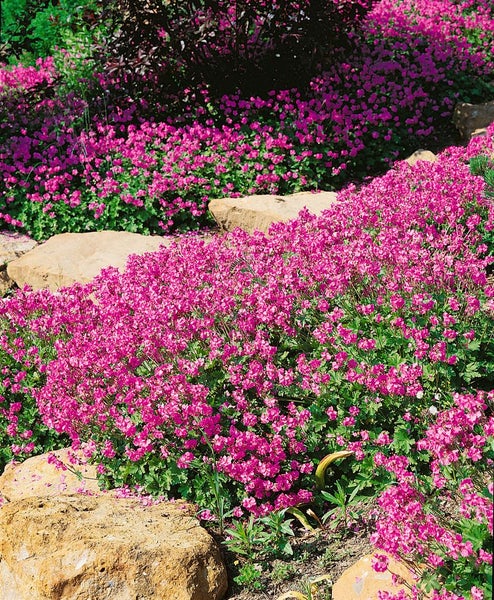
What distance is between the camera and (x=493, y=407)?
152 inches

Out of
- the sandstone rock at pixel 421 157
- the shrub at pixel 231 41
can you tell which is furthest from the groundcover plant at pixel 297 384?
the shrub at pixel 231 41

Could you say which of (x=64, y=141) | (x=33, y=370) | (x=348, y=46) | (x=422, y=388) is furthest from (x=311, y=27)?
(x=422, y=388)

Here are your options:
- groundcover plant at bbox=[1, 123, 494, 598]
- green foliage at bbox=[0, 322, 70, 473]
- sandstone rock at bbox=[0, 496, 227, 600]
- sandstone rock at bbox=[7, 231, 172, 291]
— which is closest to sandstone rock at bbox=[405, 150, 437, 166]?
groundcover plant at bbox=[1, 123, 494, 598]

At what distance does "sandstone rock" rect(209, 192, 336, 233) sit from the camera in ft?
24.8

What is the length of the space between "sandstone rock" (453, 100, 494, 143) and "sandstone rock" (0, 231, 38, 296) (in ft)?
20.6

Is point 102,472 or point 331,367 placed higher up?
point 331,367

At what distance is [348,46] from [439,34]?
307cm

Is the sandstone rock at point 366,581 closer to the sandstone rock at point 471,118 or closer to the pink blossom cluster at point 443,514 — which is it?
the pink blossom cluster at point 443,514

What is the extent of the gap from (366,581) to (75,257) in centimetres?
→ 523

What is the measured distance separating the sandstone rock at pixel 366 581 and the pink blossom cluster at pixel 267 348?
0.50m

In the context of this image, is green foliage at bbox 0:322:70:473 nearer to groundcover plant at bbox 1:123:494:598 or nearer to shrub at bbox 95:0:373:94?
groundcover plant at bbox 1:123:494:598

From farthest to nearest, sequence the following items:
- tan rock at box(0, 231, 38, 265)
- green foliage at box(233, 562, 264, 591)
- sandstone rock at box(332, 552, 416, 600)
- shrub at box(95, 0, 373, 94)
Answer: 1. shrub at box(95, 0, 373, 94)
2. tan rock at box(0, 231, 38, 265)
3. green foliage at box(233, 562, 264, 591)
4. sandstone rock at box(332, 552, 416, 600)

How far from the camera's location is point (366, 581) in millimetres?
3172

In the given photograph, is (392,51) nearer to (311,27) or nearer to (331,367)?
(311,27)
